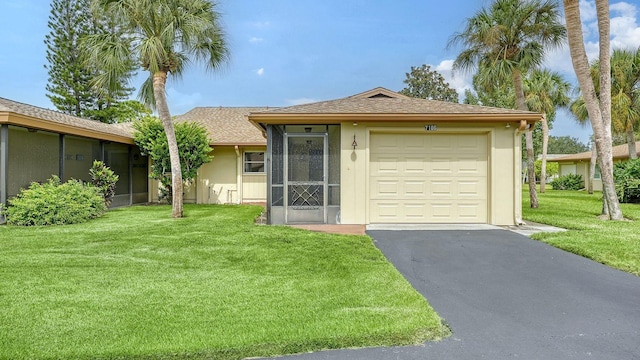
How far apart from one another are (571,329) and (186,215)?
390 inches

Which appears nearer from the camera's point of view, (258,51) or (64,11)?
(258,51)

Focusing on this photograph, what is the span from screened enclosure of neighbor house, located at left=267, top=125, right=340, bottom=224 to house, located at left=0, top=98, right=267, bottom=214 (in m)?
2.33

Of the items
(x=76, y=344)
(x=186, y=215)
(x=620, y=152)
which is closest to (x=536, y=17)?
(x=186, y=215)

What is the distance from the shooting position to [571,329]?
3164mm

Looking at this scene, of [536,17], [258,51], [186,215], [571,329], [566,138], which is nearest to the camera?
[571,329]

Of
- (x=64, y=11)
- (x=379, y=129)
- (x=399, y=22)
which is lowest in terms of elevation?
(x=379, y=129)

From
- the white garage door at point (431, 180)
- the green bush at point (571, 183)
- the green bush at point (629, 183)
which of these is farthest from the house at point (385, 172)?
the green bush at point (571, 183)

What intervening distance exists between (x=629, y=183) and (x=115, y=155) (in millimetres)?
22017

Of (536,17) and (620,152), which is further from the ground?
(536,17)

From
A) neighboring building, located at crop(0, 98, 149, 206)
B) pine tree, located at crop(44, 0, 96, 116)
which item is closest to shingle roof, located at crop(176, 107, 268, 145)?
neighboring building, located at crop(0, 98, 149, 206)

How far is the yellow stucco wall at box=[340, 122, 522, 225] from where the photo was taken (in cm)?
849

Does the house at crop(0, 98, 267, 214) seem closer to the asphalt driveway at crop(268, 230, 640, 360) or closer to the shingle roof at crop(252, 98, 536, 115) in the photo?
the shingle roof at crop(252, 98, 536, 115)

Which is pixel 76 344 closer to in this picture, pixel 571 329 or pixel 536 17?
pixel 571 329

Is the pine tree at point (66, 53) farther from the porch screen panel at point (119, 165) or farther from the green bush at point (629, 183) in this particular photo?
the green bush at point (629, 183)
